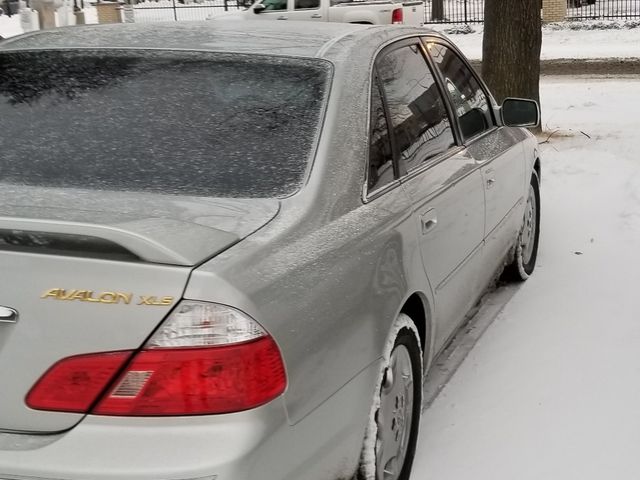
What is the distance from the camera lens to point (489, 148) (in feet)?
15.0

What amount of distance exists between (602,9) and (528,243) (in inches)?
973

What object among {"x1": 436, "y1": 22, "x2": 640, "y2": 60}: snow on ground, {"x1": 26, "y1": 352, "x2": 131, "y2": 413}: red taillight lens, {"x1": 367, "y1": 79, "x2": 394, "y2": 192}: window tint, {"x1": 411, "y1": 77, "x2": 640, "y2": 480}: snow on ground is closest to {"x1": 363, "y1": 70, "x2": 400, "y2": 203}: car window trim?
{"x1": 367, "y1": 79, "x2": 394, "y2": 192}: window tint

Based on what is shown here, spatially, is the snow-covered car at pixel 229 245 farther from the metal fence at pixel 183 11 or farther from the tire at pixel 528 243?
the metal fence at pixel 183 11

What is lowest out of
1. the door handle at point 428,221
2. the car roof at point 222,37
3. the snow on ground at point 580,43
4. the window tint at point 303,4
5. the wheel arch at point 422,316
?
the snow on ground at point 580,43

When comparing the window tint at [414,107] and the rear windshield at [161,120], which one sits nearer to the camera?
the rear windshield at [161,120]

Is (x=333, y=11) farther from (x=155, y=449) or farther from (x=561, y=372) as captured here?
(x=155, y=449)

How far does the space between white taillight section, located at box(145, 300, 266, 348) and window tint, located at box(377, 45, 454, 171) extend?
150 centimetres

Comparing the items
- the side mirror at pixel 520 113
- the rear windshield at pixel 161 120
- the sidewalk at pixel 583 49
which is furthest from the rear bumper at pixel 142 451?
the sidewalk at pixel 583 49

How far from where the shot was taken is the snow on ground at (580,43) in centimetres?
1942

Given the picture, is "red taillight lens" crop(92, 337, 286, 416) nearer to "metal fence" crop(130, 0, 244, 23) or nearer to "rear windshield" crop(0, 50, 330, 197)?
"rear windshield" crop(0, 50, 330, 197)

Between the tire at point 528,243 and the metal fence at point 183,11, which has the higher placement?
the metal fence at point 183,11

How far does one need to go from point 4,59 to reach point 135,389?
1899 millimetres

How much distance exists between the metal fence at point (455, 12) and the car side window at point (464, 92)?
22348 millimetres

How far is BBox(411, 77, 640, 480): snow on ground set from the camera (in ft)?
11.4
